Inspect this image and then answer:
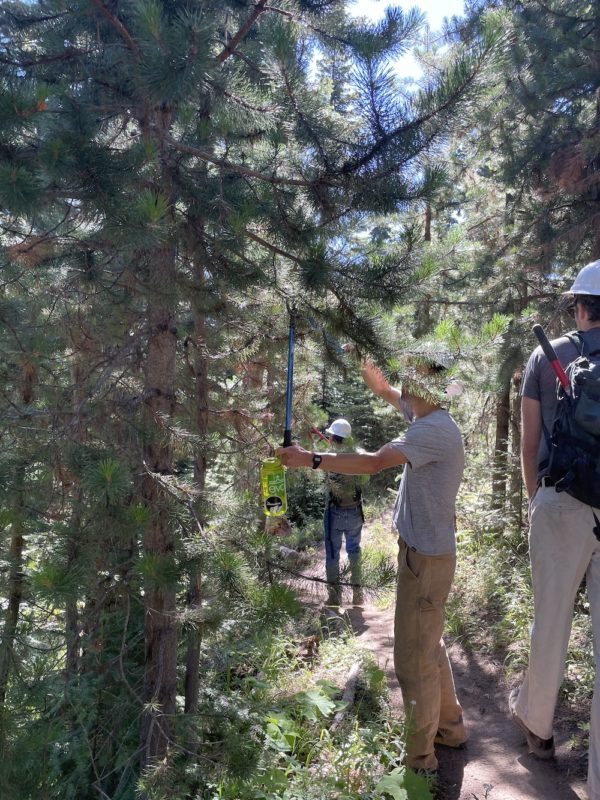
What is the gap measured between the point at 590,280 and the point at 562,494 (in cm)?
119

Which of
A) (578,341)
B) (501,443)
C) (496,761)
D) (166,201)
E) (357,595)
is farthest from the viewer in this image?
(501,443)

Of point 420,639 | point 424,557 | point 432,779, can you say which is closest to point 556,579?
point 424,557

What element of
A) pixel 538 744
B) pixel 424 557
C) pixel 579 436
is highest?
pixel 579 436

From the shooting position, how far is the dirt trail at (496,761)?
3.72m

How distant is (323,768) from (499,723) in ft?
4.67

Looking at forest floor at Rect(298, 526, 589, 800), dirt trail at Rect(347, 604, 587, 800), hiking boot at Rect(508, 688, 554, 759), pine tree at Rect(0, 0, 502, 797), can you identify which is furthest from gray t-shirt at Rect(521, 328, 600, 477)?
dirt trail at Rect(347, 604, 587, 800)

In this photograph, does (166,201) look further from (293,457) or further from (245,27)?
(293,457)

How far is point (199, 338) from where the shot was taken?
4.88 metres

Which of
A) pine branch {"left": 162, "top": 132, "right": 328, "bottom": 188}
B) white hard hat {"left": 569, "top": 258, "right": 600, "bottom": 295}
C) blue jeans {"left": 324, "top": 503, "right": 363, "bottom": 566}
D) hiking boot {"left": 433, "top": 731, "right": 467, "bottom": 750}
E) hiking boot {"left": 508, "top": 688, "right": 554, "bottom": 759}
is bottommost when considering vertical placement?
hiking boot {"left": 433, "top": 731, "right": 467, "bottom": 750}

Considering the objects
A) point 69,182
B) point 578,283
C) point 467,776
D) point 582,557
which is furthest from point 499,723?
point 69,182

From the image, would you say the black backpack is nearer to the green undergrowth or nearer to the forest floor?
the forest floor

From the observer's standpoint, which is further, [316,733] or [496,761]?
[316,733]

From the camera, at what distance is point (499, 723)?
469cm

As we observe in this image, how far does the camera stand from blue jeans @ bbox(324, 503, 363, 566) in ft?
24.0
